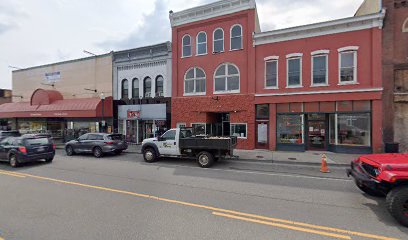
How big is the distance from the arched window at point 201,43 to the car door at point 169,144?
8.72 m

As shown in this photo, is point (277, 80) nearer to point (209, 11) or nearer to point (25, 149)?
point (209, 11)

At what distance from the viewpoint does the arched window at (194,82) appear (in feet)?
57.2

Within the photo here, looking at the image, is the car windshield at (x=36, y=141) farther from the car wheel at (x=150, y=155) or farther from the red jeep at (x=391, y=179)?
the red jeep at (x=391, y=179)

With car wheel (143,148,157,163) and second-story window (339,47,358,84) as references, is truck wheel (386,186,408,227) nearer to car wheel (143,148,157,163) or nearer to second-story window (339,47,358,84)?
car wheel (143,148,157,163)

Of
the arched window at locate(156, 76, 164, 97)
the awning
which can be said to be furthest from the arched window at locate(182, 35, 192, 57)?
the awning

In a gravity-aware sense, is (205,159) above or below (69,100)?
below

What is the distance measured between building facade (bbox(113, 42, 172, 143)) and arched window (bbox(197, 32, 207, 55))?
2820 millimetres

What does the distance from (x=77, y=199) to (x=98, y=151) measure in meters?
8.65

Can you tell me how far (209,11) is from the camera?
16.9 m

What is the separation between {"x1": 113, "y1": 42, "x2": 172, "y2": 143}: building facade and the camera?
18766 mm

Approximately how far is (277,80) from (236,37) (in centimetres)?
462

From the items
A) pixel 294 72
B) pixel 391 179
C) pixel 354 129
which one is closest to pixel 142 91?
pixel 294 72

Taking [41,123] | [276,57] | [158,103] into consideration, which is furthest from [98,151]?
[41,123]

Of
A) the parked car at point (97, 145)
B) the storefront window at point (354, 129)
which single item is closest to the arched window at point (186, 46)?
the parked car at point (97, 145)
